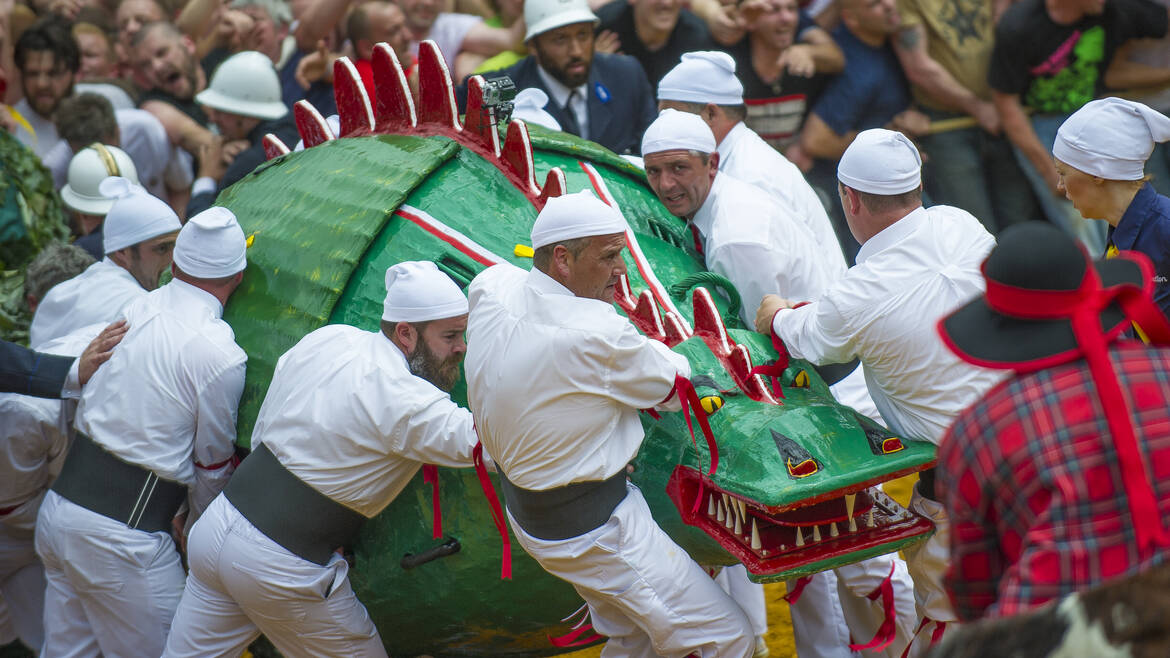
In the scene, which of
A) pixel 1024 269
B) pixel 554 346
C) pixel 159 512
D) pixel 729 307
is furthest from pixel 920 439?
pixel 159 512

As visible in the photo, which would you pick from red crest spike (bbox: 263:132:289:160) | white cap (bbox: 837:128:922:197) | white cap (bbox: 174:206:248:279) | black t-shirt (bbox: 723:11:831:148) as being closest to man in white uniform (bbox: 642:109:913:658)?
white cap (bbox: 837:128:922:197)

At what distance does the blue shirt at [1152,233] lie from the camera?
452 cm

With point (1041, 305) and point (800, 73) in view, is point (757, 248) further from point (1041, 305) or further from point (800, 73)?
→ point (800, 73)

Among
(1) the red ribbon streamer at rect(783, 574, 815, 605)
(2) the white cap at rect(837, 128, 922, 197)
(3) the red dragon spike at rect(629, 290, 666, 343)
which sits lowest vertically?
(1) the red ribbon streamer at rect(783, 574, 815, 605)

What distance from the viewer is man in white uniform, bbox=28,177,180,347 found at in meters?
5.56

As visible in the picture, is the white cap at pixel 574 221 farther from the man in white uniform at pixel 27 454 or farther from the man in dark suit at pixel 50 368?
the man in white uniform at pixel 27 454

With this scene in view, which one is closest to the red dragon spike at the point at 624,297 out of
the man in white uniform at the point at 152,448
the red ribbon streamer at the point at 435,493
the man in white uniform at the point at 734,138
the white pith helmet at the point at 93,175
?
the red ribbon streamer at the point at 435,493

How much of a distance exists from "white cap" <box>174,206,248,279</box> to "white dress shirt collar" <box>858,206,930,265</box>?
227cm

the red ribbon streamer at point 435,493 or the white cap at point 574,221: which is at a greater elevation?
the white cap at point 574,221

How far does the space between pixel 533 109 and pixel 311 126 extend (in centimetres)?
105

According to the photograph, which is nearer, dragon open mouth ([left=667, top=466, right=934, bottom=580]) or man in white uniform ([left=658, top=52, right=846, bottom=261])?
dragon open mouth ([left=667, top=466, right=934, bottom=580])

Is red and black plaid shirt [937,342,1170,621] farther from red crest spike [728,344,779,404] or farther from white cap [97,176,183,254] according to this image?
white cap [97,176,183,254]

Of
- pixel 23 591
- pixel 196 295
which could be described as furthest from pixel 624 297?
pixel 23 591

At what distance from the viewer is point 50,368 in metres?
5.07
